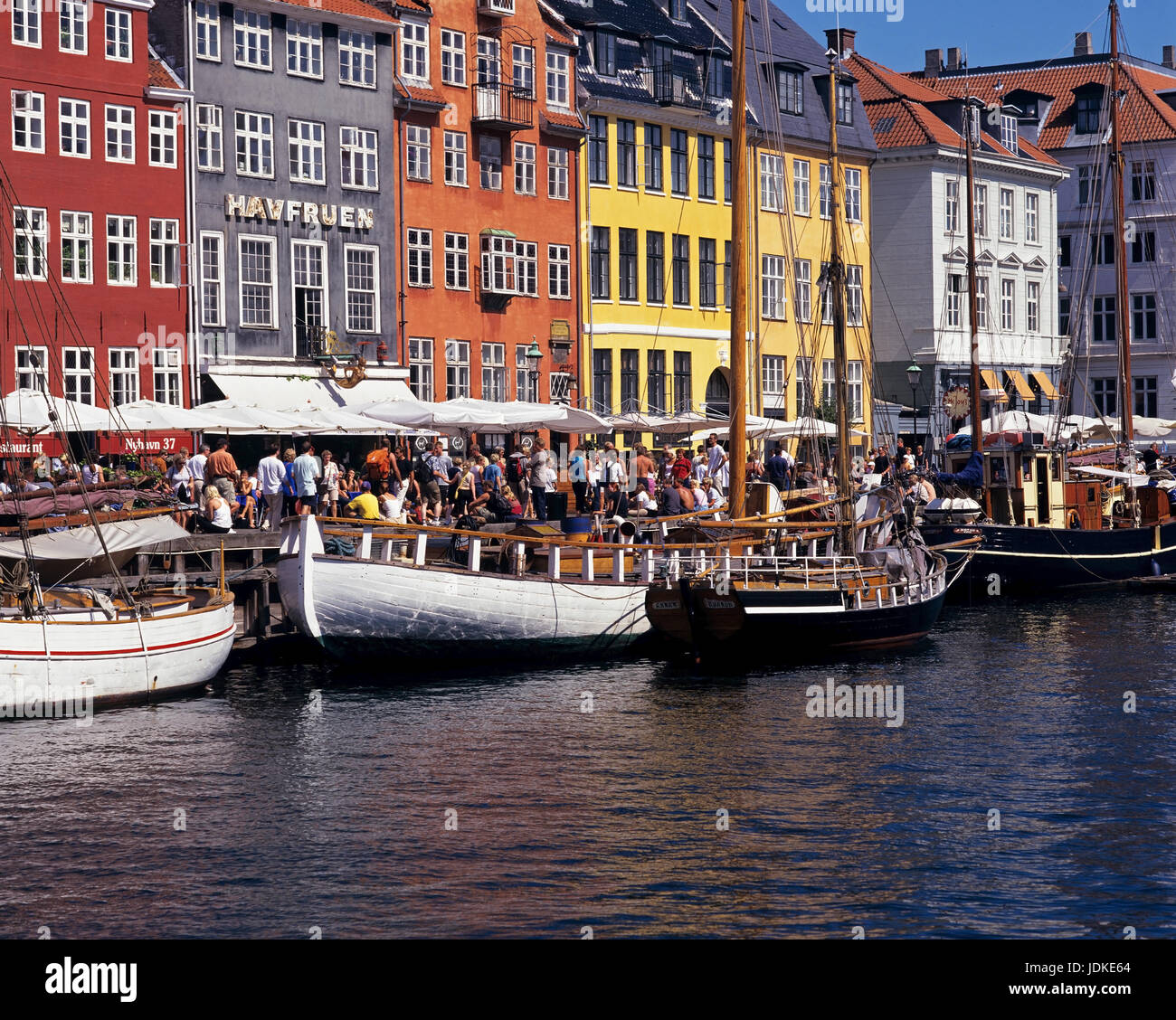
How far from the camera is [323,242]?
52938 mm

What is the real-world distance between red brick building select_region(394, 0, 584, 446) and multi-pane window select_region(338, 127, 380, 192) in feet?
2.94

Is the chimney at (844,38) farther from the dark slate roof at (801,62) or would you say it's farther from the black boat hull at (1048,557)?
the black boat hull at (1048,557)

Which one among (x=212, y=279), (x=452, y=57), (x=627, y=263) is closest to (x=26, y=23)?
(x=212, y=279)

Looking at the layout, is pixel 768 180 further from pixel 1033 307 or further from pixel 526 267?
pixel 1033 307

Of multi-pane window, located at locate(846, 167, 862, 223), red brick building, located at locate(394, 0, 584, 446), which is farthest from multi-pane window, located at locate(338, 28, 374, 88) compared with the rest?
multi-pane window, located at locate(846, 167, 862, 223)

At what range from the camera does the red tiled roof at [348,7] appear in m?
52.3

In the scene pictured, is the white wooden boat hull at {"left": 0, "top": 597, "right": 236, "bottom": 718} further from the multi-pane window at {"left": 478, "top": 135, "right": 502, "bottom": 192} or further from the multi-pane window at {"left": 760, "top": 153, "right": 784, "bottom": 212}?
the multi-pane window at {"left": 760, "top": 153, "right": 784, "bottom": 212}

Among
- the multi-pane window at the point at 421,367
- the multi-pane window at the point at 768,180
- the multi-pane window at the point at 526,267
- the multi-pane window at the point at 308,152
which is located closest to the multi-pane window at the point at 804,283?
the multi-pane window at the point at 768,180

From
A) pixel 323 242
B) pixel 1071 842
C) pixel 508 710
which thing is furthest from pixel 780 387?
pixel 1071 842

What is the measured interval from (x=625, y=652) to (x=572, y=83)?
104 feet

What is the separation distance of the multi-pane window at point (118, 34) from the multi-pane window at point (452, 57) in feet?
34.8

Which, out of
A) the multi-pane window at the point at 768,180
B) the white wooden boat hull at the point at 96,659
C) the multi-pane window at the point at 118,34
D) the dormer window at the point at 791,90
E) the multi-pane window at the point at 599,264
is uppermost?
the dormer window at the point at 791,90
